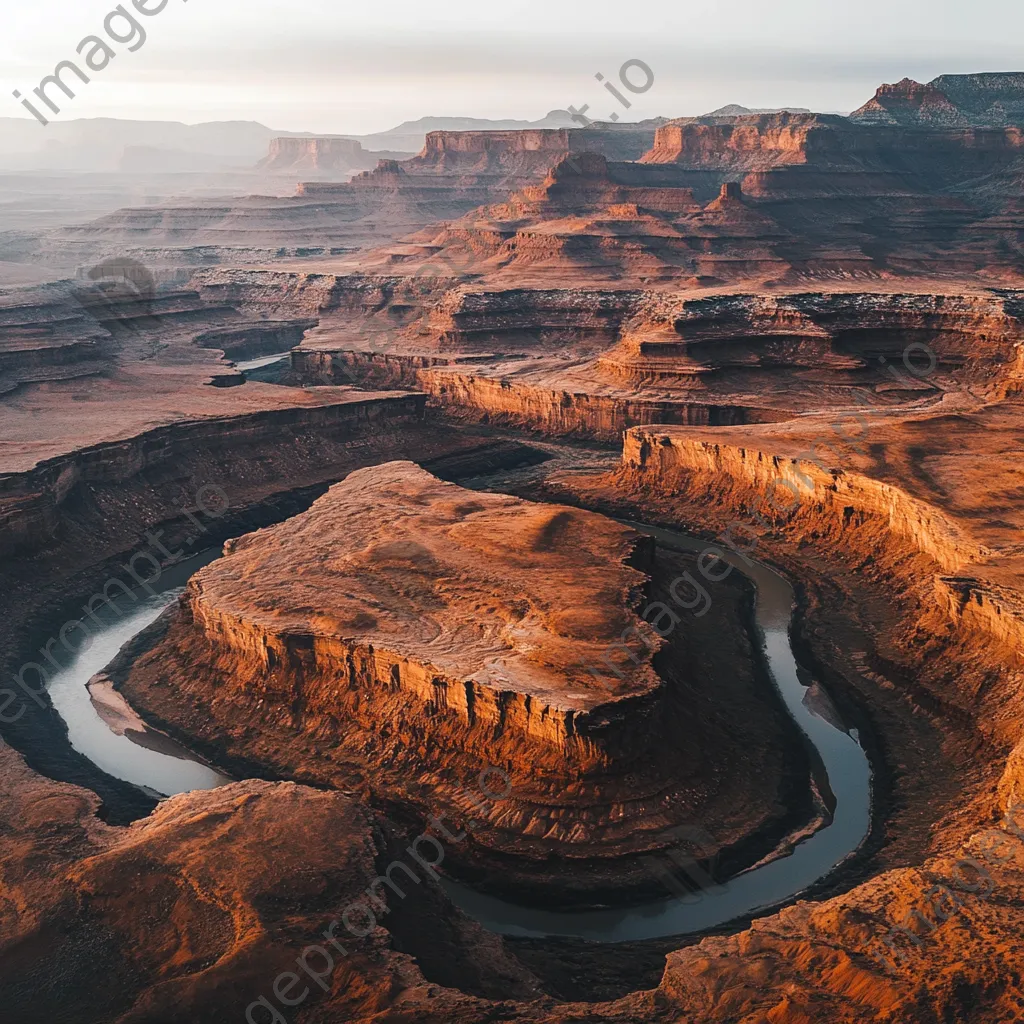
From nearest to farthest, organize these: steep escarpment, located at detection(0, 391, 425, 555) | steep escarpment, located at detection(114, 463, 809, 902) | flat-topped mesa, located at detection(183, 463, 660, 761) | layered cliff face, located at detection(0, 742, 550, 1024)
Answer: layered cliff face, located at detection(0, 742, 550, 1024) → steep escarpment, located at detection(114, 463, 809, 902) → flat-topped mesa, located at detection(183, 463, 660, 761) → steep escarpment, located at detection(0, 391, 425, 555)

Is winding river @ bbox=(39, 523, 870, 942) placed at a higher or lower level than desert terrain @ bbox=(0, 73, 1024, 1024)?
lower

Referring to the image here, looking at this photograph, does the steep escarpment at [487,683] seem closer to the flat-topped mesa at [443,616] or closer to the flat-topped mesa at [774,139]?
the flat-topped mesa at [443,616]

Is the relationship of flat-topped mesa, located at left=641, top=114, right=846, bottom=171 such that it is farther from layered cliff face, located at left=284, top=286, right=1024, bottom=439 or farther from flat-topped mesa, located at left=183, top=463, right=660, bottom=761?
flat-topped mesa, located at left=183, top=463, right=660, bottom=761

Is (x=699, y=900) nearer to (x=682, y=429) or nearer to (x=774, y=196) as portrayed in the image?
(x=682, y=429)

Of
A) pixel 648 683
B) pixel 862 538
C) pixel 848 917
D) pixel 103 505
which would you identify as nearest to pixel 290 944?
pixel 848 917

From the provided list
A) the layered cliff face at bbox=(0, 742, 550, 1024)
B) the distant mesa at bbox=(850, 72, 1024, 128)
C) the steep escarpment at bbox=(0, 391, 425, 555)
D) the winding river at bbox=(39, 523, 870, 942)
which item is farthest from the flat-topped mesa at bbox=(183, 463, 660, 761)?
the distant mesa at bbox=(850, 72, 1024, 128)

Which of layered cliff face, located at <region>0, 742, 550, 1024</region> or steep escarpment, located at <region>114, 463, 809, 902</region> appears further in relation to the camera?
steep escarpment, located at <region>114, 463, 809, 902</region>

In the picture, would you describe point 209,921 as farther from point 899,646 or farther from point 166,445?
point 166,445
